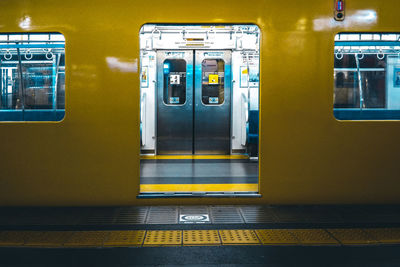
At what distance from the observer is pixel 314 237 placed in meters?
3.52

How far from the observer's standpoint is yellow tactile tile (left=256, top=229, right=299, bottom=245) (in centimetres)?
340

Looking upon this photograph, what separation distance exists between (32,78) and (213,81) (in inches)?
178

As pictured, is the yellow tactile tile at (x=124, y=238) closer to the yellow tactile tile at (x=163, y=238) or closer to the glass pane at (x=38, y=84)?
the yellow tactile tile at (x=163, y=238)

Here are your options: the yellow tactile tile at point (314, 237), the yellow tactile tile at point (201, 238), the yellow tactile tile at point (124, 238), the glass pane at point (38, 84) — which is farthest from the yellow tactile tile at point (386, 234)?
the glass pane at point (38, 84)

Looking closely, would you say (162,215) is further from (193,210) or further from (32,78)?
(32,78)

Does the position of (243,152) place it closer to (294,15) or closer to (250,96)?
(250,96)

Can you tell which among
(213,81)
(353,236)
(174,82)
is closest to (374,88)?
(353,236)

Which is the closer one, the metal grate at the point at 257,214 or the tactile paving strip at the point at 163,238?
the tactile paving strip at the point at 163,238

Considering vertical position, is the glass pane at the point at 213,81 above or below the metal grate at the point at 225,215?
above

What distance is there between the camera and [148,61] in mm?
8711

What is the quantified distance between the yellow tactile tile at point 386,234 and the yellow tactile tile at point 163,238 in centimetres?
174

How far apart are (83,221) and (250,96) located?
5058mm

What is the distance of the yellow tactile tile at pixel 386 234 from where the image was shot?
343 centimetres

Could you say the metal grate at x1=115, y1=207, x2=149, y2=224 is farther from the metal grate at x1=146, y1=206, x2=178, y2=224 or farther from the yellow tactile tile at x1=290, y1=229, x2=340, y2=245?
the yellow tactile tile at x1=290, y1=229, x2=340, y2=245
